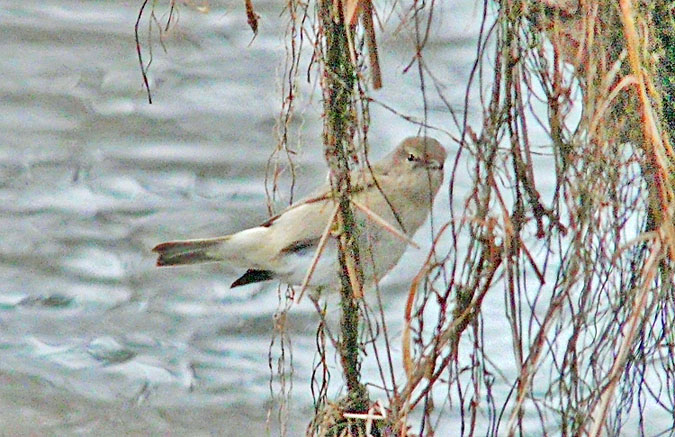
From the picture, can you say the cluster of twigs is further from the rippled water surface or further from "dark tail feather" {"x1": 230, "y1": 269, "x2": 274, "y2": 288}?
the rippled water surface

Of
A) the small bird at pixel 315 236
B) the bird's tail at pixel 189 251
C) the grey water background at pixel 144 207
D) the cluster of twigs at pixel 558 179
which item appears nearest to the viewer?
the cluster of twigs at pixel 558 179

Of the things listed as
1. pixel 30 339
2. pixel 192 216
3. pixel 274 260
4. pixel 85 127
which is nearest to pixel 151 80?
pixel 85 127

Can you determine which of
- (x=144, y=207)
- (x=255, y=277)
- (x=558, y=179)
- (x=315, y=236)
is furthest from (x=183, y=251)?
(x=144, y=207)

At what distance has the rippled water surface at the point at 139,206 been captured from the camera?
3.34 metres

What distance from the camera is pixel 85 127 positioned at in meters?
4.00

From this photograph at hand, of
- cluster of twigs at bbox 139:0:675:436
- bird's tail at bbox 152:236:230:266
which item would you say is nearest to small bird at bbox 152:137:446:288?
bird's tail at bbox 152:236:230:266

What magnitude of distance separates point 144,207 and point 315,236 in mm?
1752

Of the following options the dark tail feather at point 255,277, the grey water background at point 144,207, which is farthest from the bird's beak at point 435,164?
the grey water background at point 144,207

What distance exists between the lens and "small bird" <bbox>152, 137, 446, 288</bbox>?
218 cm

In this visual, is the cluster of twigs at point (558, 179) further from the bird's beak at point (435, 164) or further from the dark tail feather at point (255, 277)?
the dark tail feather at point (255, 277)

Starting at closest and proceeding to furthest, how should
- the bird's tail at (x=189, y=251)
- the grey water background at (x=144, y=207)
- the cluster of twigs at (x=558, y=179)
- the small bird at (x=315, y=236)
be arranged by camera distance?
the cluster of twigs at (x=558, y=179) → the small bird at (x=315, y=236) → the bird's tail at (x=189, y=251) → the grey water background at (x=144, y=207)

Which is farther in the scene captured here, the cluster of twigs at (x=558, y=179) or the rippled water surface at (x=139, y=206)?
the rippled water surface at (x=139, y=206)

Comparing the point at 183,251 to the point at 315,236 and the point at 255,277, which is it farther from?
the point at 315,236

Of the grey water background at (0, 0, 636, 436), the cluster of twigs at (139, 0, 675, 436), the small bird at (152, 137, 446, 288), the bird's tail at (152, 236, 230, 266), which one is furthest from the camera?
the grey water background at (0, 0, 636, 436)
